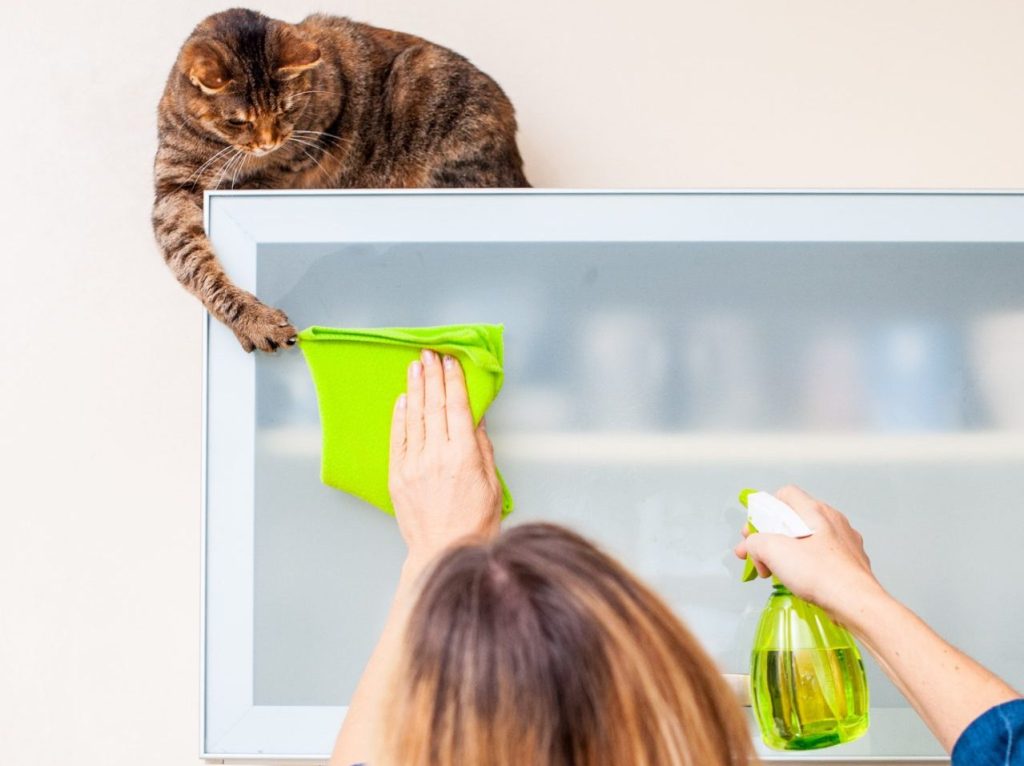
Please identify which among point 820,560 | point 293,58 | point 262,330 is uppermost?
point 293,58

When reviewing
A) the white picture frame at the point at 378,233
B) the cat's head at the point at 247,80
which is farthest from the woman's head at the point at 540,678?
the cat's head at the point at 247,80

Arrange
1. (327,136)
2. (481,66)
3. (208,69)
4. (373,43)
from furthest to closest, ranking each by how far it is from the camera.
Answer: (481,66) → (373,43) → (327,136) → (208,69)

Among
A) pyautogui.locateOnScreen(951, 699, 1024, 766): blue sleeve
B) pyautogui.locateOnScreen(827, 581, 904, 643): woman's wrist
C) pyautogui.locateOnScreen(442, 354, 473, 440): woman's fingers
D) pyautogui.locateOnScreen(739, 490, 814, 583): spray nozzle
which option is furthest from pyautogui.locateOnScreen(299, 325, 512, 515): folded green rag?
pyautogui.locateOnScreen(951, 699, 1024, 766): blue sleeve

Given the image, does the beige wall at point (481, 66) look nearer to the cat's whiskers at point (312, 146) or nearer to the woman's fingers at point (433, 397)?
the cat's whiskers at point (312, 146)

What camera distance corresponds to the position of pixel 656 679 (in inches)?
22.4

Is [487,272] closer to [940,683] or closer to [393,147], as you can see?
[393,147]

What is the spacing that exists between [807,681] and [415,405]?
16.9 inches

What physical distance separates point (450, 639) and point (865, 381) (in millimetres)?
606

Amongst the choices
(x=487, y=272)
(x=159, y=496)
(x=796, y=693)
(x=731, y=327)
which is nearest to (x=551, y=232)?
(x=487, y=272)

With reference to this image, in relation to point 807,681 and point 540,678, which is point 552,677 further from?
point 807,681

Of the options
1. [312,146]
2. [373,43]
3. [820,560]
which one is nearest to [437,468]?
[820,560]

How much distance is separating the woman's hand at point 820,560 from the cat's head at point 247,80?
673mm

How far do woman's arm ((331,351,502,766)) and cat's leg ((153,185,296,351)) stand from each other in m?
0.14

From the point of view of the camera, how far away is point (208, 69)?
1057 mm
